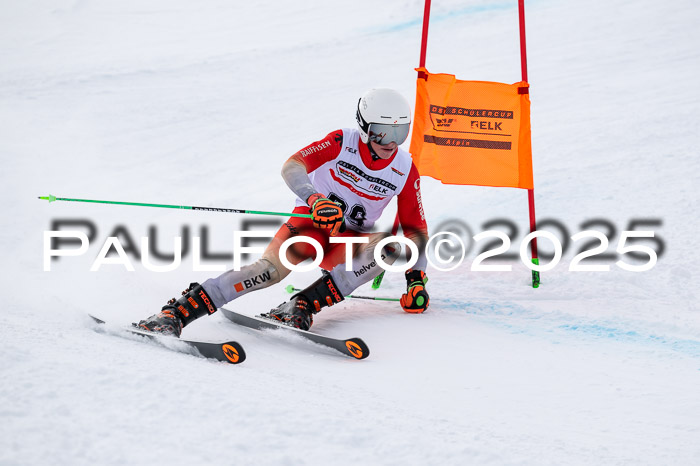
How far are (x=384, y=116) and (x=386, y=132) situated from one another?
91mm

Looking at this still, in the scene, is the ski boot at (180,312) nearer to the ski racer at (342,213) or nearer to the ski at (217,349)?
the ski racer at (342,213)

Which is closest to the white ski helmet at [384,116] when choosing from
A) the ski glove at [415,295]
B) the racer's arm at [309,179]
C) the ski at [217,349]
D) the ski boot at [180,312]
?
the racer's arm at [309,179]

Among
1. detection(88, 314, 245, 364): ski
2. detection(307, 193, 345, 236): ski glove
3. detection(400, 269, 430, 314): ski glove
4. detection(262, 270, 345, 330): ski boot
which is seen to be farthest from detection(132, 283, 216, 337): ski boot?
detection(400, 269, 430, 314): ski glove

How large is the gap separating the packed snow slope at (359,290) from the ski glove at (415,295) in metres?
0.08

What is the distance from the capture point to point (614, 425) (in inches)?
100

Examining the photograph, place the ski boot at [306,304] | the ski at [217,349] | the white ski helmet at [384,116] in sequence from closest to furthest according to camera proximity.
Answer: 1. the ski at [217,349]
2. the ski boot at [306,304]
3. the white ski helmet at [384,116]

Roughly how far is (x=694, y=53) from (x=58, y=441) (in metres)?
10.9

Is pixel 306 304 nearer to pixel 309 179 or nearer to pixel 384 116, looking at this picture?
pixel 309 179

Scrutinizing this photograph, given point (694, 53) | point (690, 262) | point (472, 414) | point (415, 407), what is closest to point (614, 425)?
point (472, 414)

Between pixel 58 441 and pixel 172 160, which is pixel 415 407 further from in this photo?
pixel 172 160

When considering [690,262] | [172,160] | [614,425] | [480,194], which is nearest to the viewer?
[614,425]

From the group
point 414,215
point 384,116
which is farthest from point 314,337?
point 384,116

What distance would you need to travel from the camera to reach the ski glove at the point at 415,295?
13.5 feet

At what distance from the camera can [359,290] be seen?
4.85 metres
